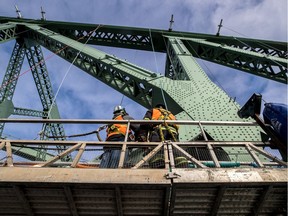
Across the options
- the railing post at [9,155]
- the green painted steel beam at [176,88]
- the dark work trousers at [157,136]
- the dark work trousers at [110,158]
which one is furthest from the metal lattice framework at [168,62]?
the railing post at [9,155]

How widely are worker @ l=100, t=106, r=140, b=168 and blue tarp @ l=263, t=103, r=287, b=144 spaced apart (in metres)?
2.34

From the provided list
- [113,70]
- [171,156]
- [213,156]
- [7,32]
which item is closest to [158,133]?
[171,156]

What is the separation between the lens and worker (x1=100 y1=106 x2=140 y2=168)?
4.23 metres

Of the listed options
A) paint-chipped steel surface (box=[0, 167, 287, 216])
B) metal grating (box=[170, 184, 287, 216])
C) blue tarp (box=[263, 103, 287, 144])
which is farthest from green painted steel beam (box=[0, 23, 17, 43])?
blue tarp (box=[263, 103, 287, 144])

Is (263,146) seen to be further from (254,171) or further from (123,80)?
(123,80)

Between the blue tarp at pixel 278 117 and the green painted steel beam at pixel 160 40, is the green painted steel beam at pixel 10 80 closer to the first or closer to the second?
the green painted steel beam at pixel 160 40

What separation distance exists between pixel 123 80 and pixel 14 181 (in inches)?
221

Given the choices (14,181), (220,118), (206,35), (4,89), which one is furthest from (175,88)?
(4,89)

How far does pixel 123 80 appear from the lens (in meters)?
8.28

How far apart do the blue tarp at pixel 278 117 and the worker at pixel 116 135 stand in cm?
234

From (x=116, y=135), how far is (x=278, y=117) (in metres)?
2.93

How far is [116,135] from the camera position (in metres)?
5.18

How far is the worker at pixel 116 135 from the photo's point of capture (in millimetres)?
4234

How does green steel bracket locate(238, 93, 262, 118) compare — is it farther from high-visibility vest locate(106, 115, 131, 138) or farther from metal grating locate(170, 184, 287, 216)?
high-visibility vest locate(106, 115, 131, 138)
